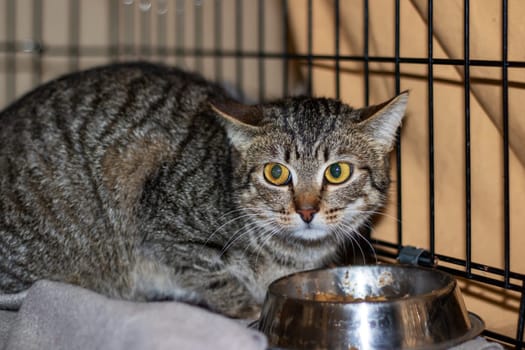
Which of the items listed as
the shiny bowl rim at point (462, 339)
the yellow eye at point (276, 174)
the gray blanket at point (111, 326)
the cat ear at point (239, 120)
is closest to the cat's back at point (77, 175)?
the cat ear at point (239, 120)

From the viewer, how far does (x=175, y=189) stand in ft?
7.54

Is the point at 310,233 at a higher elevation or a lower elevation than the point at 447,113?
lower

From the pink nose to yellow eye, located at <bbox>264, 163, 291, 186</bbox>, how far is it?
122 mm

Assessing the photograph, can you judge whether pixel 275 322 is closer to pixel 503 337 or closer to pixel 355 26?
pixel 503 337

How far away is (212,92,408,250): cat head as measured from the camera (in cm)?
211

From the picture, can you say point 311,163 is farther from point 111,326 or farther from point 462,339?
point 111,326

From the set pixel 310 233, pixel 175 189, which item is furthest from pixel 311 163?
pixel 175 189

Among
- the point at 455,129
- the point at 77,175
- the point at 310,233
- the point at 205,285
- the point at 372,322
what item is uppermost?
the point at 455,129

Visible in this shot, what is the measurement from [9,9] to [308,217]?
9.43 feet

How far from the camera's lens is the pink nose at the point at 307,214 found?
2.06 meters

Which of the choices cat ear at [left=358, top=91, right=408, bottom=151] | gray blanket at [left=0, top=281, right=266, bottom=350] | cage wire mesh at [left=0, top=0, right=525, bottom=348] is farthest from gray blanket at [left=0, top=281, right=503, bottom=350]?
cat ear at [left=358, top=91, right=408, bottom=151]

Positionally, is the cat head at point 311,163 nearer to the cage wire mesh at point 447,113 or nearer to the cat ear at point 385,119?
the cat ear at point 385,119

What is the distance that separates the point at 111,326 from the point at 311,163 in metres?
0.74

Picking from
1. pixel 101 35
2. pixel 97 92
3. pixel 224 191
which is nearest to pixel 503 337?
pixel 224 191
